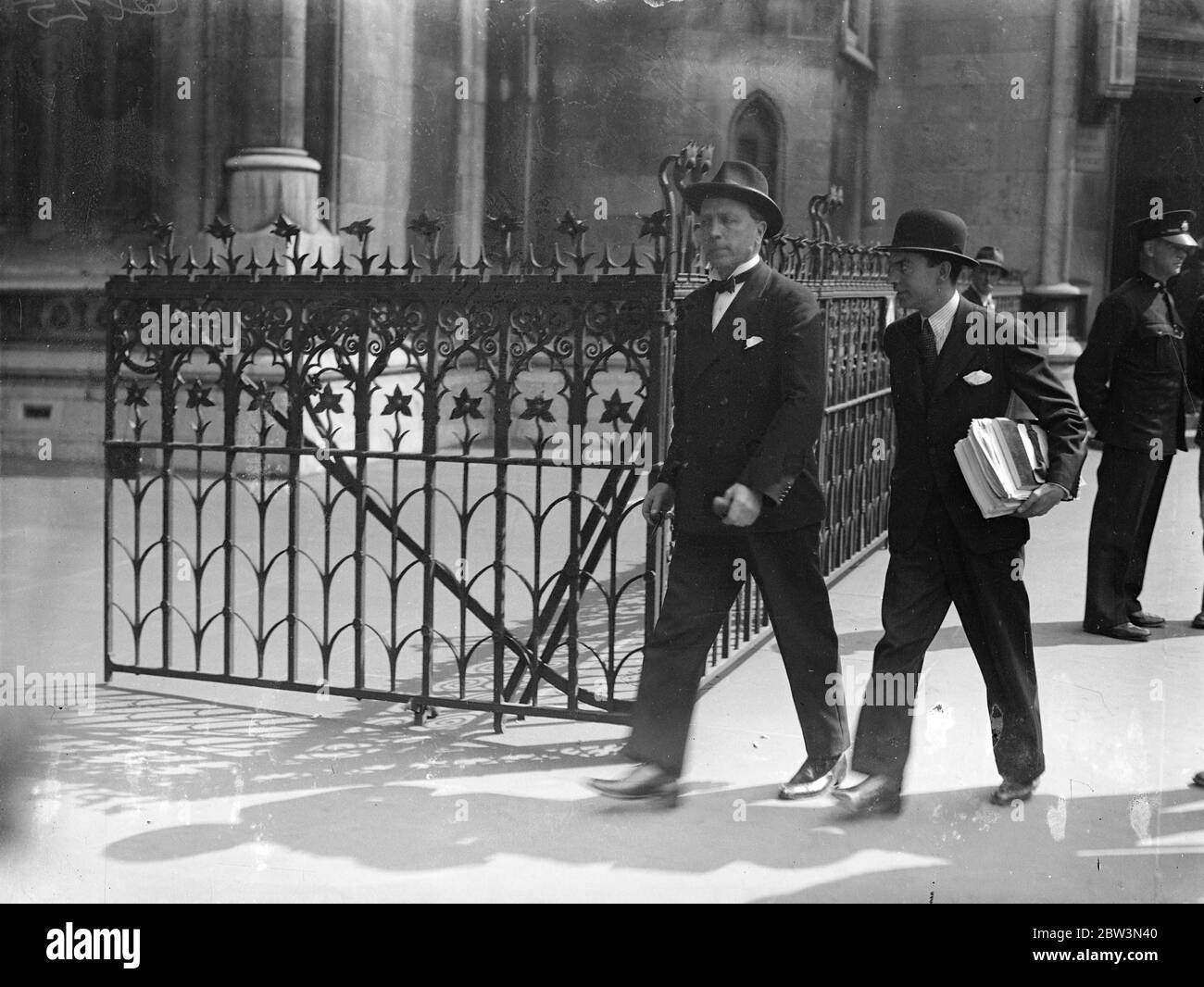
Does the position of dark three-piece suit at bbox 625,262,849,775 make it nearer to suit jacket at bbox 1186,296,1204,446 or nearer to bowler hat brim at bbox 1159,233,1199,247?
bowler hat brim at bbox 1159,233,1199,247

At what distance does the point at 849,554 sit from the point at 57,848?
20.4ft

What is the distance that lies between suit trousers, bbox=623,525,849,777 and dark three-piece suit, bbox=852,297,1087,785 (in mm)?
173

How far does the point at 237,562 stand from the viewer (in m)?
9.27

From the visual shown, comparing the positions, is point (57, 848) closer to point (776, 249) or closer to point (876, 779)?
point (876, 779)

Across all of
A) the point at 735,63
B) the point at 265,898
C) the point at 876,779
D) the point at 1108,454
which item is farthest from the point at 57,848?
the point at 735,63

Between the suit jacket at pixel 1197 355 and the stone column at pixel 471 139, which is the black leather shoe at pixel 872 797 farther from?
the stone column at pixel 471 139

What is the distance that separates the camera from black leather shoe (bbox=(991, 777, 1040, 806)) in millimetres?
4938

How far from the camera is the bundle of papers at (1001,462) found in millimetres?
4664

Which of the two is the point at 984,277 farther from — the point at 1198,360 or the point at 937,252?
the point at 937,252

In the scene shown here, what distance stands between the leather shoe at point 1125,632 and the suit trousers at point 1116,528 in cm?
2

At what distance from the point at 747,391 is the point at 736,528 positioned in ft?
1.59

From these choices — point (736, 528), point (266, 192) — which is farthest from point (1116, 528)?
point (266, 192)

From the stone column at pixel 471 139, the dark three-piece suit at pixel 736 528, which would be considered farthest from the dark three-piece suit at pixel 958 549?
the stone column at pixel 471 139

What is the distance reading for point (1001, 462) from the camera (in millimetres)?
4676
